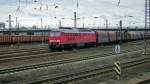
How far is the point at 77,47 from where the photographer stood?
45.0 meters

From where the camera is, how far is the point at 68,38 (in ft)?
136

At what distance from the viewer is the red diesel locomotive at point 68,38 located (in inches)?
1612

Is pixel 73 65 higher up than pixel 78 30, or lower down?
lower down

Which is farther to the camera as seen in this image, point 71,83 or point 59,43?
point 59,43

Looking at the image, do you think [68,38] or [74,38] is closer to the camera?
[68,38]

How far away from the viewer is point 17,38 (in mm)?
63688

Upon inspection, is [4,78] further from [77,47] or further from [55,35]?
[77,47]

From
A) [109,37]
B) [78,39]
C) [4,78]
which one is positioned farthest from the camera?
[109,37]

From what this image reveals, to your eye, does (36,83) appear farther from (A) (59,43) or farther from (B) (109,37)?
(B) (109,37)

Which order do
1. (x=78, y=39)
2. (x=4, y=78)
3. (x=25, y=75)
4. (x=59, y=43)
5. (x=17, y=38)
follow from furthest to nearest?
1. (x=17, y=38)
2. (x=78, y=39)
3. (x=59, y=43)
4. (x=25, y=75)
5. (x=4, y=78)

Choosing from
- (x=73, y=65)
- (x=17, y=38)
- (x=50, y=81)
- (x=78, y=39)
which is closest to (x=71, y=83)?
(x=50, y=81)

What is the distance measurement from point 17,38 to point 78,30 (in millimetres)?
22458

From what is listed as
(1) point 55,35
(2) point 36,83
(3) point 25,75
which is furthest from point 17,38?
(2) point 36,83

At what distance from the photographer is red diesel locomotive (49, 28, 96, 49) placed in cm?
4095
